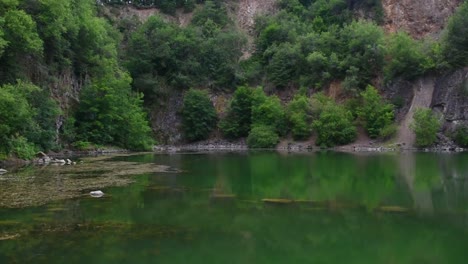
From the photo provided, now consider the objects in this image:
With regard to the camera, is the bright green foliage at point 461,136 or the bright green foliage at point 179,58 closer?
the bright green foliage at point 461,136

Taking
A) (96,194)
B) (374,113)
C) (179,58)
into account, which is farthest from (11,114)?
(179,58)

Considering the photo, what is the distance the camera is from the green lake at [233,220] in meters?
12.2

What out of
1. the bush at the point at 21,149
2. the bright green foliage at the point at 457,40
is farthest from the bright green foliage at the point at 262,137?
the bush at the point at 21,149

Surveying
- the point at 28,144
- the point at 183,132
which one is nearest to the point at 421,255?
the point at 28,144

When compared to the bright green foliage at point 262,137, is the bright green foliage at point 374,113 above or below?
above

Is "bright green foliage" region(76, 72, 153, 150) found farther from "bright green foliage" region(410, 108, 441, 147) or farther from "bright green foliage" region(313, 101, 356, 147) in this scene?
"bright green foliage" region(410, 108, 441, 147)

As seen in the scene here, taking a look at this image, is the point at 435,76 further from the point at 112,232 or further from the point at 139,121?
the point at 112,232

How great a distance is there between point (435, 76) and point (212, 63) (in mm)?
37375

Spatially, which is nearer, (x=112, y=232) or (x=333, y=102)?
(x=112, y=232)

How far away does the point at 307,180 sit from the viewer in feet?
93.1

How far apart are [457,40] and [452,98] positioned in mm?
8137

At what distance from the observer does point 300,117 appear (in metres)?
76.9

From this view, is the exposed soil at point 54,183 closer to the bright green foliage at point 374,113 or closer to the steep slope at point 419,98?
the bright green foliage at point 374,113

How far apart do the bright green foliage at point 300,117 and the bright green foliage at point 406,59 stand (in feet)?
43.1
